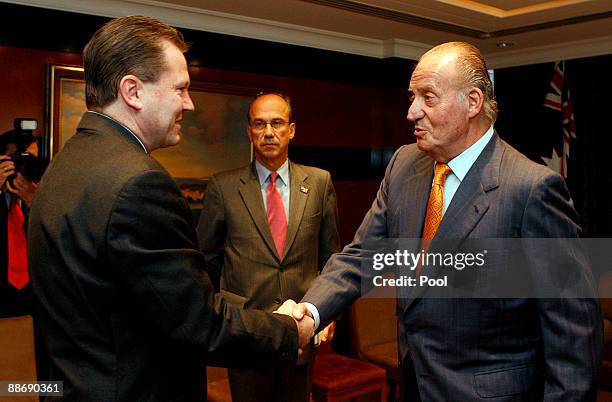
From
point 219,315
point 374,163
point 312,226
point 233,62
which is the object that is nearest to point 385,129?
point 374,163

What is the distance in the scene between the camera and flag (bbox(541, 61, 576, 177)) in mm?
5840

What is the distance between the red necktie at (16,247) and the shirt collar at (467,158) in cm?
227

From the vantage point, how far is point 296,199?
10.0 ft

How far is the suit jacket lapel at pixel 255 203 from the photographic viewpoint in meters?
2.95

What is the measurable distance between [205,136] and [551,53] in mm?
3425

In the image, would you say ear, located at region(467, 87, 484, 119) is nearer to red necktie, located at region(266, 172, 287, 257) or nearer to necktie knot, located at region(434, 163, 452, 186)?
necktie knot, located at region(434, 163, 452, 186)

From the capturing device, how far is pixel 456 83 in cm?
186

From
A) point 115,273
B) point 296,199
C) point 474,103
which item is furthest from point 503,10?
point 115,273

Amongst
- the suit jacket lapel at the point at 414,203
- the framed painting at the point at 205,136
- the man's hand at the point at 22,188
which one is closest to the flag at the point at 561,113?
the framed painting at the point at 205,136

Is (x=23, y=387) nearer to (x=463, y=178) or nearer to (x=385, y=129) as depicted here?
(x=463, y=178)

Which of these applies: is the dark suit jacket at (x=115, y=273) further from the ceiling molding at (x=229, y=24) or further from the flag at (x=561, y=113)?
the flag at (x=561, y=113)

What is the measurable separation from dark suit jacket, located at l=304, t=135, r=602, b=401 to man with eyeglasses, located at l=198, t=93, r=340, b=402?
1.09 meters

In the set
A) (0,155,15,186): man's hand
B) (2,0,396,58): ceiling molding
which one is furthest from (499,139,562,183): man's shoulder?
(2,0,396,58): ceiling molding

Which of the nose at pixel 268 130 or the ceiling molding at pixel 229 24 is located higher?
the ceiling molding at pixel 229 24
